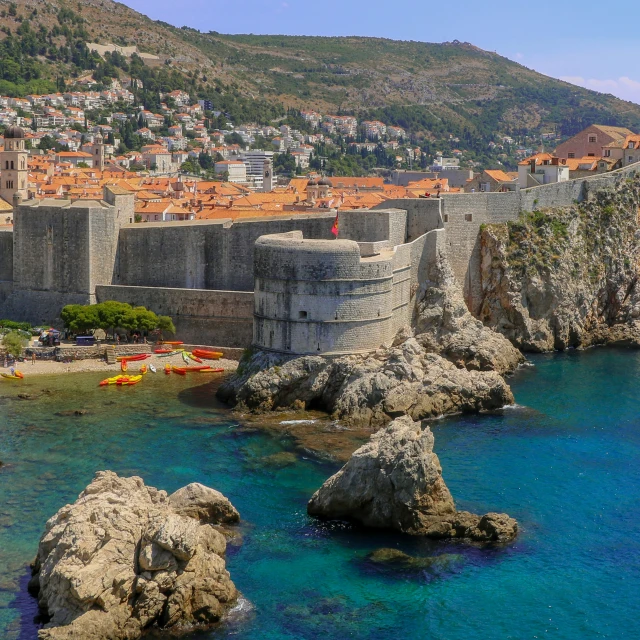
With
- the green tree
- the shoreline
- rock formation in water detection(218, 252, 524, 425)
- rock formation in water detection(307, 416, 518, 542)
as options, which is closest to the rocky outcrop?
rock formation in water detection(218, 252, 524, 425)

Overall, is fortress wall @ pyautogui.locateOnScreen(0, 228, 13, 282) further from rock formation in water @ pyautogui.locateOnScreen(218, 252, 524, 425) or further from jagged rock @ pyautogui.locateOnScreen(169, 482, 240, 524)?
jagged rock @ pyautogui.locateOnScreen(169, 482, 240, 524)

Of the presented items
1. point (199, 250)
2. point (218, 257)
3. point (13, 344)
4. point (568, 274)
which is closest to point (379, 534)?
point (13, 344)

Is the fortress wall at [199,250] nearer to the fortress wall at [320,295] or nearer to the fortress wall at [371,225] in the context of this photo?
the fortress wall at [371,225]

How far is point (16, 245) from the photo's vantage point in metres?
45.9

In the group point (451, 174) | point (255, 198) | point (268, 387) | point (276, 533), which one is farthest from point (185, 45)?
point (276, 533)

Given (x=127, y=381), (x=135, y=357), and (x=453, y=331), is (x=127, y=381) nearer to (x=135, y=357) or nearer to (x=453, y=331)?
(x=135, y=357)

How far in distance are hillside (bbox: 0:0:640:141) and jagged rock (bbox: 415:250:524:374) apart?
97695mm

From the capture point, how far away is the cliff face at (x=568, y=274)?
45.3 metres

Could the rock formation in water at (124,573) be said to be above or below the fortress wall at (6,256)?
below

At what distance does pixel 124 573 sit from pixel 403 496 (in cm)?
711

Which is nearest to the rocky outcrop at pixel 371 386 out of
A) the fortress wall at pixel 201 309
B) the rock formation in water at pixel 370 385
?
the rock formation in water at pixel 370 385

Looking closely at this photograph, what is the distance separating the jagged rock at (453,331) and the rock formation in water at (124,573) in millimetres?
17603

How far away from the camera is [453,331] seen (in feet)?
134

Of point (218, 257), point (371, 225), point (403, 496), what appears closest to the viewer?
point (403, 496)
